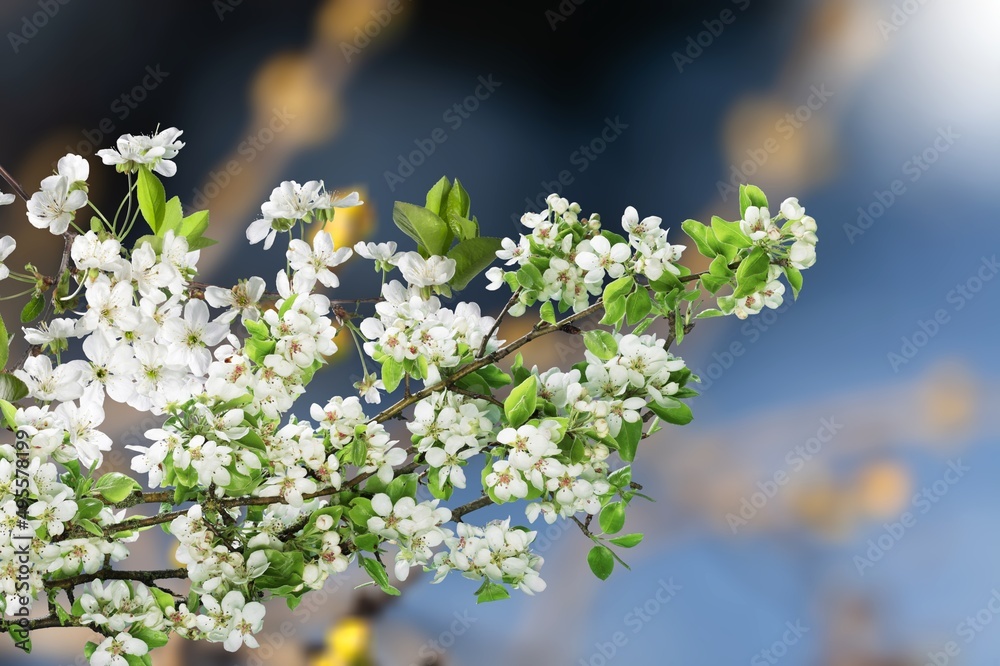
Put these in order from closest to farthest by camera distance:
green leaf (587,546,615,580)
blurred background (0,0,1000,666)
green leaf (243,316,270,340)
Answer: green leaf (243,316,270,340), green leaf (587,546,615,580), blurred background (0,0,1000,666)

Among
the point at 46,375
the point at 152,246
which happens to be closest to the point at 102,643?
the point at 46,375

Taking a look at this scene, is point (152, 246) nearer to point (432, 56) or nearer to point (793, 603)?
point (432, 56)

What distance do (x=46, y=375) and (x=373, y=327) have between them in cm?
30

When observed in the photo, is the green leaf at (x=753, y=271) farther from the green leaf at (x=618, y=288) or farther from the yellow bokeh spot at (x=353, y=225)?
the yellow bokeh spot at (x=353, y=225)

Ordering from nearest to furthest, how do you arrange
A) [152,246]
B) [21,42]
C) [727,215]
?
[152,246] → [21,42] → [727,215]

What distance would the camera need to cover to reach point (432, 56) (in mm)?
2396

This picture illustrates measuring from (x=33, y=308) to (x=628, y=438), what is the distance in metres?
0.57

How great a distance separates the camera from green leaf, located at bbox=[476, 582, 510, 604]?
0.91 meters


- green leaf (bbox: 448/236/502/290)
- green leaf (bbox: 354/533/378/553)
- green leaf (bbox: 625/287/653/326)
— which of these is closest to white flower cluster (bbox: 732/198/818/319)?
green leaf (bbox: 625/287/653/326)

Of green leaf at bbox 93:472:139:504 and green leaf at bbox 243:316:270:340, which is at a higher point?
green leaf at bbox 243:316:270:340

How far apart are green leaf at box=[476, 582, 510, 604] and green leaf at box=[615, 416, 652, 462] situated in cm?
19

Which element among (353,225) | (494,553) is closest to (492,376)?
(494,553)

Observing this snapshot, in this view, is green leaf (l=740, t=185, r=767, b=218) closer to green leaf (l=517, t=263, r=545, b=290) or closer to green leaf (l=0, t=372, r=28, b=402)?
green leaf (l=517, t=263, r=545, b=290)

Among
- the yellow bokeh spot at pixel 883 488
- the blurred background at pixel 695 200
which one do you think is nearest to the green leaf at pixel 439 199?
the blurred background at pixel 695 200
